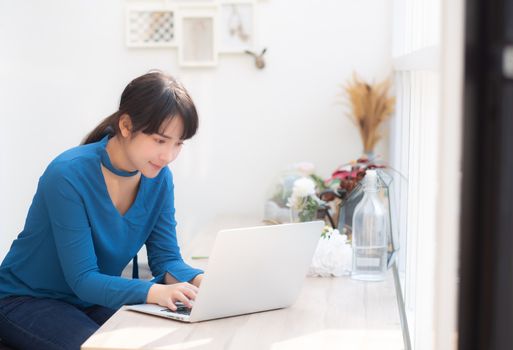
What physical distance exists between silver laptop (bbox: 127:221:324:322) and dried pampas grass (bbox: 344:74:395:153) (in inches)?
65.5

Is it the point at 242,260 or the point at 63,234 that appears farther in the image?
the point at 63,234

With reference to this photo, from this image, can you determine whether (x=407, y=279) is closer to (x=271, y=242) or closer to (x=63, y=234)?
(x=271, y=242)

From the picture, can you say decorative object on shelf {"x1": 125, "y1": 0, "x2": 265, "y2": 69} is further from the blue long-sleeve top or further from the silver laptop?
the silver laptop

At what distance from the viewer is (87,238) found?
1858 mm

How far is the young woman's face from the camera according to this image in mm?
1891

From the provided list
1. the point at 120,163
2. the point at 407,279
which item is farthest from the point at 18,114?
the point at 407,279

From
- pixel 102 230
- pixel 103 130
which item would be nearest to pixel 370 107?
pixel 103 130

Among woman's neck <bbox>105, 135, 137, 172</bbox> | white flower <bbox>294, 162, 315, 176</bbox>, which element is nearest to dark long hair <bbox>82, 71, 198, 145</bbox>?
woman's neck <bbox>105, 135, 137, 172</bbox>

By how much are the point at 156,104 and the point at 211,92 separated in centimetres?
166

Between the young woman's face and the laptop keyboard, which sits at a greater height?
the young woman's face

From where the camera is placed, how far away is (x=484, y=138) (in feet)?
2.92

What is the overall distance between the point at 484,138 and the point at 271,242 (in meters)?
0.81

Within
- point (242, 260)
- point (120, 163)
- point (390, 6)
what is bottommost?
point (242, 260)

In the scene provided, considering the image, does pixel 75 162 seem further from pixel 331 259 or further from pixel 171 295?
pixel 331 259
